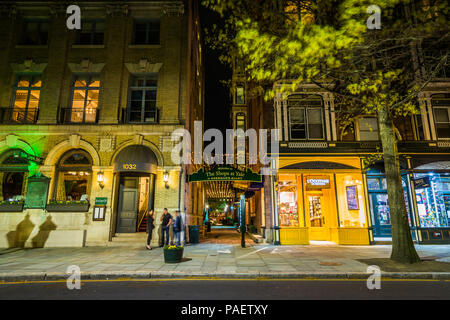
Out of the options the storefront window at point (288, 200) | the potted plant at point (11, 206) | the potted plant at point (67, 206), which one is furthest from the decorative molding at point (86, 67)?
the storefront window at point (288, 200)

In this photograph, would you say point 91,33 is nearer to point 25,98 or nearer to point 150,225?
point 25,98

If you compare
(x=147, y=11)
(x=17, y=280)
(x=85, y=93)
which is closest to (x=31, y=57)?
(x=85, y=93)

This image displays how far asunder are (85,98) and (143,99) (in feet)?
11.2

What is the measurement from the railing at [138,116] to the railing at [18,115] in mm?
4974

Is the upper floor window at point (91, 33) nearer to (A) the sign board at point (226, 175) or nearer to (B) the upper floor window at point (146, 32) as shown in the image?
(B) the upper floor window at point (146, 32)

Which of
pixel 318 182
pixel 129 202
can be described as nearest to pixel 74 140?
pixel 129 202

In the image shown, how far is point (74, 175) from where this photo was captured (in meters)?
14.1

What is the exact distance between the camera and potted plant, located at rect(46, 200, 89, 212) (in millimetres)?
12844

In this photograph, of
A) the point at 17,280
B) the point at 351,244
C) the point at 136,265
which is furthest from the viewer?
the point at 351,244

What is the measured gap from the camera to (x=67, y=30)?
1498 centimetres

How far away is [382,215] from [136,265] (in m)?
14.1

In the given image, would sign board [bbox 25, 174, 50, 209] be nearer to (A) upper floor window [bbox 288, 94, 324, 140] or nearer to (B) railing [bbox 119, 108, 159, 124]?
(B) railing [bbox 119, 108, 159, 124]

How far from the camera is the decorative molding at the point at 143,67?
47.9ft
